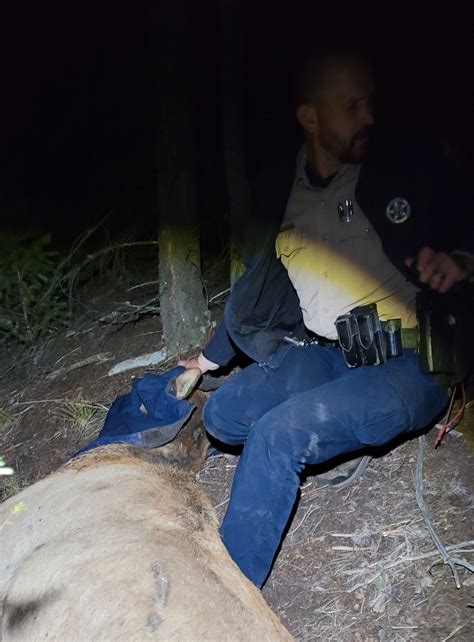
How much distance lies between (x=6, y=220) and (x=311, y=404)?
376 centimetres

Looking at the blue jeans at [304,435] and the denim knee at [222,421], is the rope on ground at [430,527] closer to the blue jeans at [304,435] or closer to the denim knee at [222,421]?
the blue jeans at [304,435]

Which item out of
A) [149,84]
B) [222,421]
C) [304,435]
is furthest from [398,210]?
[149,84]

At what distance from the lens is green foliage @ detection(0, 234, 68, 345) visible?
435 cm

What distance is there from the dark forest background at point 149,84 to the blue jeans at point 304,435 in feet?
3.44

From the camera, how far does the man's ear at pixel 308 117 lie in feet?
8.20

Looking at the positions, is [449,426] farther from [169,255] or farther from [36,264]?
[36,264]

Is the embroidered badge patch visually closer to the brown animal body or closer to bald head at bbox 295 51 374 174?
bald head at bbox 295 51 374 174

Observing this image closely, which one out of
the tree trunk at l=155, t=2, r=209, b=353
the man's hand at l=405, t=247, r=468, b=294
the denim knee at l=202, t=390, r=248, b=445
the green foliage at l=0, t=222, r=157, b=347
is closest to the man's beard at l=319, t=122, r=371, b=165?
the man's hand at l=405, t=247, r=468, b=294

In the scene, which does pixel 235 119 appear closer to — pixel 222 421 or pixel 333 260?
pixel 333 260

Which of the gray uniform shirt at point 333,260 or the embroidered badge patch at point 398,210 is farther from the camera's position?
the gray uniform shirt at point 333,260

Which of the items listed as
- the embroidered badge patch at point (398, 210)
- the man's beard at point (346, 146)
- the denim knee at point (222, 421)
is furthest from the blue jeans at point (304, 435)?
the man's beard at point (346, 146)

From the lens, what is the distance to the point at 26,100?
5.68 m

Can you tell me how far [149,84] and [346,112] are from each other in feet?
11.0

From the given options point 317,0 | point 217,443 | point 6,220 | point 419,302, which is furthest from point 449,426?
point 6,220
